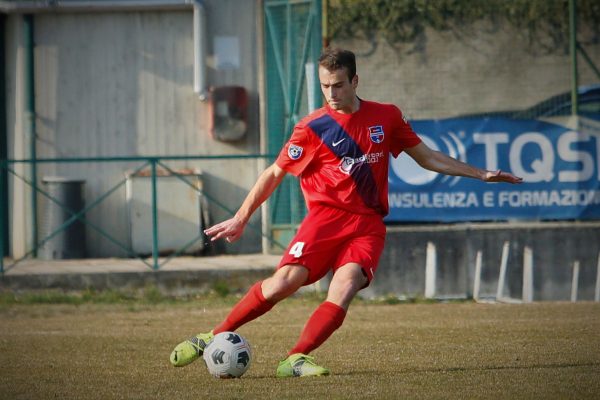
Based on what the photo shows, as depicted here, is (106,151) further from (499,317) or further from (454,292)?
(499,317)

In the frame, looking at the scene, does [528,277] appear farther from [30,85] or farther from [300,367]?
[30,85]

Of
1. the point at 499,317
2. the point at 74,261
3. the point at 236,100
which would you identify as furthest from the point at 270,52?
the point at 499,317

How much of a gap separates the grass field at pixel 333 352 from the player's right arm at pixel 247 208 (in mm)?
967

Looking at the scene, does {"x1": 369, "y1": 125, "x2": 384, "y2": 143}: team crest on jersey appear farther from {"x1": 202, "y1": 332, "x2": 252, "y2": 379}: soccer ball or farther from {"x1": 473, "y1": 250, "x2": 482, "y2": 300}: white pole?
{"x1": 473, "y1": 250, "x2": 482, "y2": 300}: white pole

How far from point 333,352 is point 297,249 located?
182cm

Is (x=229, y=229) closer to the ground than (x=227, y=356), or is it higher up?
higher up

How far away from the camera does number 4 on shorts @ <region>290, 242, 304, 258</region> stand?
7566mm

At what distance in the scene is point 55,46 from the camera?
17.8 meters

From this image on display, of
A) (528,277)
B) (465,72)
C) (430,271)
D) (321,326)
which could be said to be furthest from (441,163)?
(465,72)

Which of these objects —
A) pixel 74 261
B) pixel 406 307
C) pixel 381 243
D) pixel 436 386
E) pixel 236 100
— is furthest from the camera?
pixel 236 100

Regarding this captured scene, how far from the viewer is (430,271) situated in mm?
14125

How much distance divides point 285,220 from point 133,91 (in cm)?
377

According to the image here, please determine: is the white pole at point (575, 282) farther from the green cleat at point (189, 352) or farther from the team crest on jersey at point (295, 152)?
Result: the green cleat at point (189, 352)

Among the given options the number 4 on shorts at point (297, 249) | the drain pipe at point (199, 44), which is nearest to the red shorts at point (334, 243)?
the number 4 on shorts at point (297, 249)
